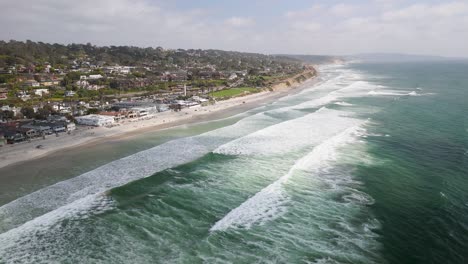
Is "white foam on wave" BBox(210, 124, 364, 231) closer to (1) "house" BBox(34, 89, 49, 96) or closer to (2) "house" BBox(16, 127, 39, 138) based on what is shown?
(2) "house" BBox(16, 127, 39, 138)

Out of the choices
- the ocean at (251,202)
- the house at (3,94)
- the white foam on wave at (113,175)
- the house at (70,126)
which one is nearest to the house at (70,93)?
the house at (3,94)

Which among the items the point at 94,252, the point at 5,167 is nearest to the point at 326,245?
the point at 94,252

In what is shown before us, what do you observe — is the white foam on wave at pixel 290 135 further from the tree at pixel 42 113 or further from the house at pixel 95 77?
the house at pixel 95 77

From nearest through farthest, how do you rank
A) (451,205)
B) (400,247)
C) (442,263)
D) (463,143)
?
(442,263) → (400,247) → (451,205) → (463,143)

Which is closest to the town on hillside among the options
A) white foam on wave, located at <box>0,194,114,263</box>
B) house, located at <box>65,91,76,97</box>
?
house, located at <box>65,91,76,97</box>

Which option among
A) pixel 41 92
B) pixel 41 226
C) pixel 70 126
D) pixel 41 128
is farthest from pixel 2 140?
pixel 41 92

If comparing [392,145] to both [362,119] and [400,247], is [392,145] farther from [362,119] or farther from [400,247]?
[400,247]
